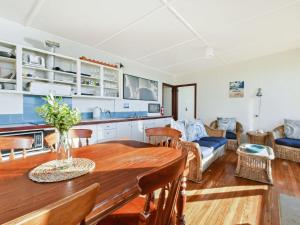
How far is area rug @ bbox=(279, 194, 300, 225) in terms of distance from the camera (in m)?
1.68

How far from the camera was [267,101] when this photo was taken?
14.6 ft

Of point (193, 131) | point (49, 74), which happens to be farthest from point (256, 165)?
point (49, 74)

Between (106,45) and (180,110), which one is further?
(180,110)

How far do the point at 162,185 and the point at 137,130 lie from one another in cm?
325

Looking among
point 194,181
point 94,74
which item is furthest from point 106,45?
point 194,181

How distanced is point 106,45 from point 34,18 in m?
1.30

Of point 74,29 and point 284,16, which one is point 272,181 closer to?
point 284,16

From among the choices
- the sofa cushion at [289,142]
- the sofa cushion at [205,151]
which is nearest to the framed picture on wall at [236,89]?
the sofa cushion at [289,142]

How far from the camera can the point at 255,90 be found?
462 centimetres

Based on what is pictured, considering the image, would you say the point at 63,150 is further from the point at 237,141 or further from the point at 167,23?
the point at 237,141

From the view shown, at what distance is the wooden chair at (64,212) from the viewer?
0.37 meters

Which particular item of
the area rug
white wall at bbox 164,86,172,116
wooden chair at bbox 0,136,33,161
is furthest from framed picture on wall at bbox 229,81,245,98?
wooden chair at bbox 0,136,33,161

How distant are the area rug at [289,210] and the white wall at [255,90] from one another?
2831 millimetres

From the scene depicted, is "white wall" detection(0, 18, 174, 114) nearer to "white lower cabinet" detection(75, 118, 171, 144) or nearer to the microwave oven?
the microwave oven
